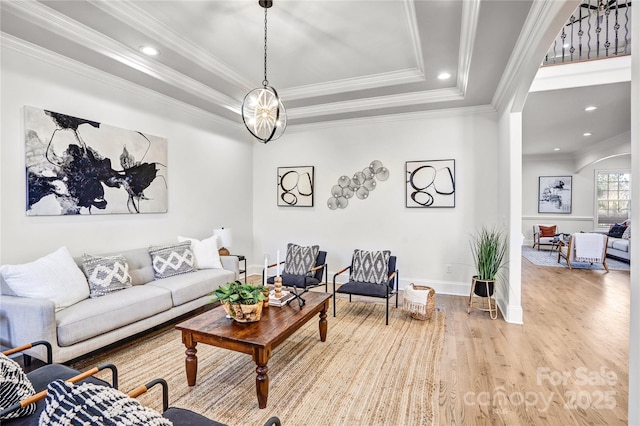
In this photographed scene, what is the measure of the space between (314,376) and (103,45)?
3.61m

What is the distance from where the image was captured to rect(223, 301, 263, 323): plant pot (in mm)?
2451

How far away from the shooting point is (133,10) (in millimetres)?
2773

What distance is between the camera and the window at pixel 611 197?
9.62 meters

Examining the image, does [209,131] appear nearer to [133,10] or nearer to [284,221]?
[284,221]

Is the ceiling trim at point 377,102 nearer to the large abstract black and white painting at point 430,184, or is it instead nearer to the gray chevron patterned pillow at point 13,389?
the large abstract black and white painting at point 430,184

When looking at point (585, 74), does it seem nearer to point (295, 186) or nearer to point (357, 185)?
point (357, 185)

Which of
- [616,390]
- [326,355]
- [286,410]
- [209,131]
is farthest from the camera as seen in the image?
[209,131]

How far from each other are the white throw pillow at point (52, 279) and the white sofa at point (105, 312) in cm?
7

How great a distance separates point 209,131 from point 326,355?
12.9ft

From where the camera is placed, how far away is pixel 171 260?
3.91 metres

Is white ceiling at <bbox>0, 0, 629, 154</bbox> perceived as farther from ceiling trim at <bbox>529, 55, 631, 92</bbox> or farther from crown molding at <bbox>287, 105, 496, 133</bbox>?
ceiling trim at <bbox>529, 55, 631, 92</bbox>

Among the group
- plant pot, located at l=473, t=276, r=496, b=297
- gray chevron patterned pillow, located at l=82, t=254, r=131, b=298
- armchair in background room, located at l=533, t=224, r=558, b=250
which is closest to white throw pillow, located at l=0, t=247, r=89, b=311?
gray chevron patterned pillow, located at l=82, t=254, r=131, b=298

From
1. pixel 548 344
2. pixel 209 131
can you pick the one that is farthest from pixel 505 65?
pixel 209 131

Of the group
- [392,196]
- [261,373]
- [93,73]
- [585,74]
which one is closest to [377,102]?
[392,196]
